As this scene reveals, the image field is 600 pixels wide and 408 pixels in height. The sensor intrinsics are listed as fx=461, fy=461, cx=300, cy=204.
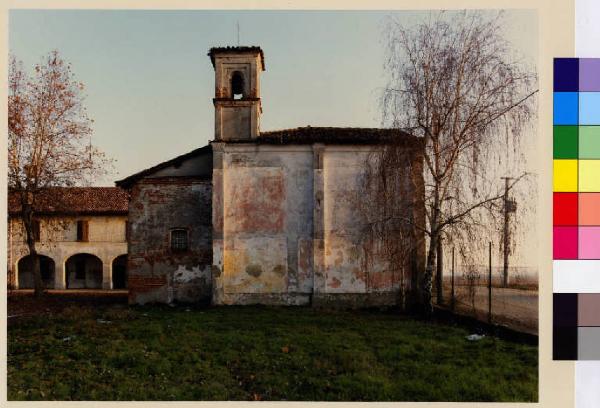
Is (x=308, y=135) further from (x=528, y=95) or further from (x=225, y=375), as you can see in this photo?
(x=225, y=375)

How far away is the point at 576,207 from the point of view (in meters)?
8.36

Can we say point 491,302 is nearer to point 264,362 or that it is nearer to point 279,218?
point 279,218

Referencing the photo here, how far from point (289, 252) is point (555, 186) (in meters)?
8.35

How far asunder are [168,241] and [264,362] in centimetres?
841

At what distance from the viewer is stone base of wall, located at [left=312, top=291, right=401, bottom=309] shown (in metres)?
14.5

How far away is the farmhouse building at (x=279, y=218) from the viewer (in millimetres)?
14633

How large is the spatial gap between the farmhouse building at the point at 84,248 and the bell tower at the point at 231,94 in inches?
451

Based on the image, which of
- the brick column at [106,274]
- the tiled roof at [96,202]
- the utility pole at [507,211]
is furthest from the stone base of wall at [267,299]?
the brick column at [106,274]

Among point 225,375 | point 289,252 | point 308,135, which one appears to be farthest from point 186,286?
point 225,375

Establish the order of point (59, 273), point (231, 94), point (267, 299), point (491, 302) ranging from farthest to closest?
point (59, 273), point (231, 94), point (267, 299), point (491, 302)

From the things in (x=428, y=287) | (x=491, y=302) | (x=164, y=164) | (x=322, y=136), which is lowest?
(x=491, y=302)

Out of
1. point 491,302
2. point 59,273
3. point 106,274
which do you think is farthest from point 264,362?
point 59,273

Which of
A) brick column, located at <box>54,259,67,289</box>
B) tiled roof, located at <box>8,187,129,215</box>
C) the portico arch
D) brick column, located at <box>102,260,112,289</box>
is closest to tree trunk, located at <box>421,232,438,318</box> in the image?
tiled roof, located at <box>8,187,129,215</box>

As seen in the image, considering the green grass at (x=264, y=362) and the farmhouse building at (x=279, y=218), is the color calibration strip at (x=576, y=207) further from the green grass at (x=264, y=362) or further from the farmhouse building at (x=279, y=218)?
the farmhouse building at (x=279, y=218)
